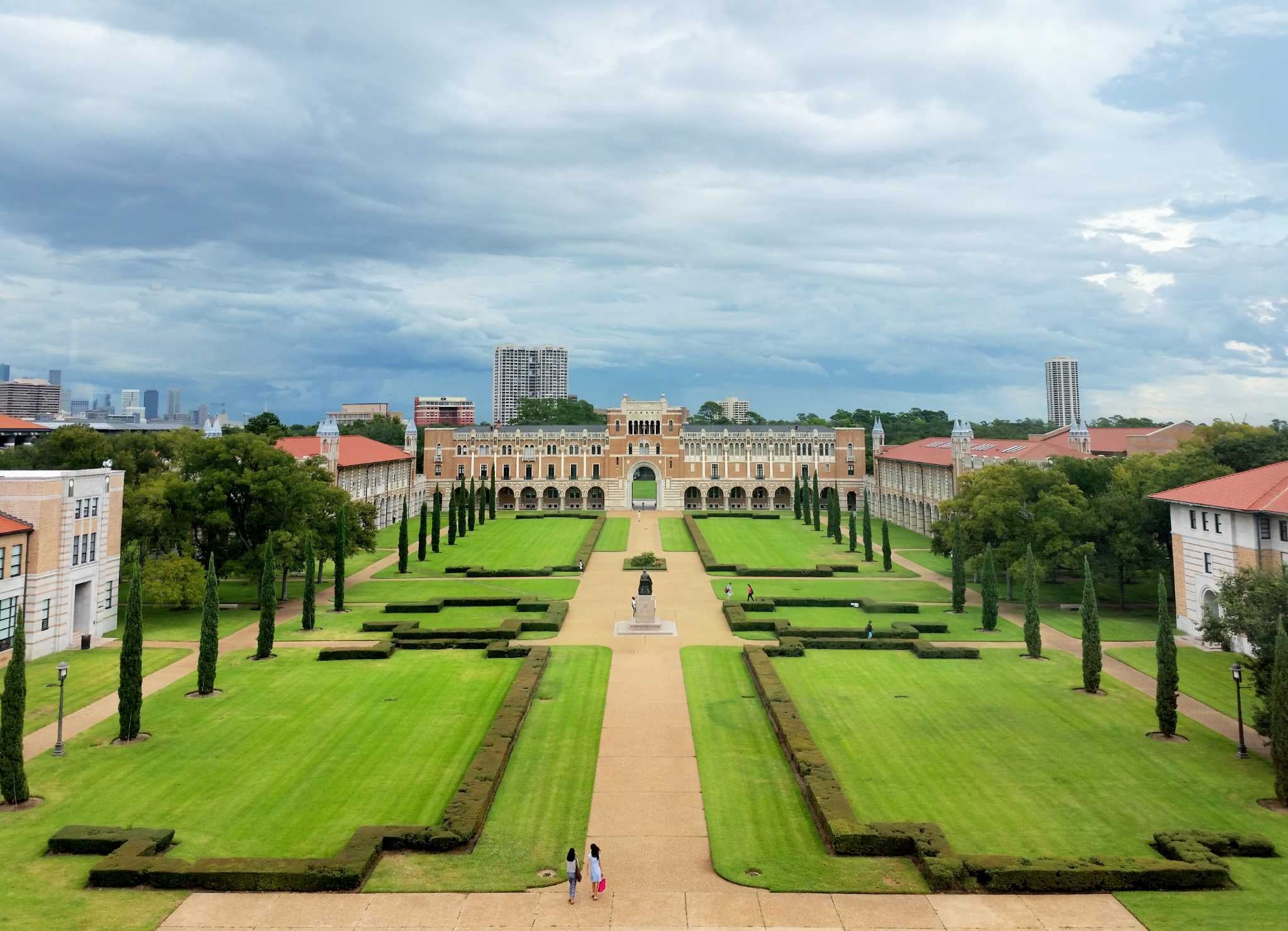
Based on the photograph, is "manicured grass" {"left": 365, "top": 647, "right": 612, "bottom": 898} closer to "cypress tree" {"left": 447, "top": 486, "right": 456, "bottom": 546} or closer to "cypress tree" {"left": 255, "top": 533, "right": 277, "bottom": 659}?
"cypress tree" {"left": 255, "top": 533, "right": 277, "bottom": 659}

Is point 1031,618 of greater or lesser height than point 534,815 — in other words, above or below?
above

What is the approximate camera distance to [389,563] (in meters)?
63.6

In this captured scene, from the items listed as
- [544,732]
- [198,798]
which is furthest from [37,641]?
[544,732]

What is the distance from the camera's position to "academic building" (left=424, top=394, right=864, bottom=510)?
110m

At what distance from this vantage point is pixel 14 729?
1964 cm

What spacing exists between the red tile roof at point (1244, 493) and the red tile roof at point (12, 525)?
52478 mm

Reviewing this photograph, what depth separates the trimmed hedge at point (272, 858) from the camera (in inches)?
640

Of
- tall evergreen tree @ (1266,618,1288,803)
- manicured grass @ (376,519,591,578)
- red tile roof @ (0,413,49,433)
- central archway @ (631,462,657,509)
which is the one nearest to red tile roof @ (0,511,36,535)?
manicured grass @ (376,519,591,578)

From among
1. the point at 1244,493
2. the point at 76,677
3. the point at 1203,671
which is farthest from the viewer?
the point at 1244,493

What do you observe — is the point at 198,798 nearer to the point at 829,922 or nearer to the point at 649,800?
the point at 649,800

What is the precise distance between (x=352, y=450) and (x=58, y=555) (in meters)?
50.6

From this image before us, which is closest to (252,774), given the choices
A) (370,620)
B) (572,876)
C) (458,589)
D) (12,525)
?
(572,876)

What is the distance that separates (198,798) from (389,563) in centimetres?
4403

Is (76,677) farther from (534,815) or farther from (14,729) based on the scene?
(534,815)
